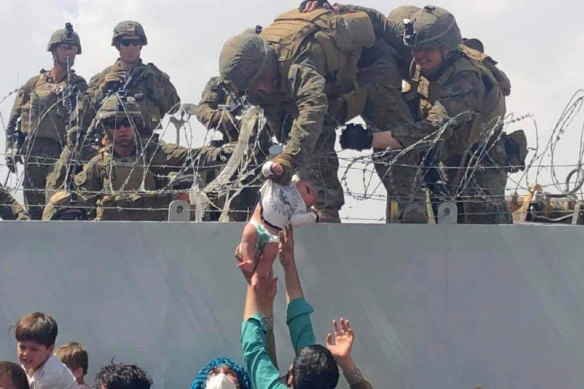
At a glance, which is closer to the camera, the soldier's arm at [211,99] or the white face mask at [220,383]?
Answer: the white face mask at [220,383]

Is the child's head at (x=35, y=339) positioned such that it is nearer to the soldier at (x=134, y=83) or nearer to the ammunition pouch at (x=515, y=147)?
the ammunition pouch at (x=515, y=147)

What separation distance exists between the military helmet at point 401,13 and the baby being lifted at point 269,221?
2.32 m

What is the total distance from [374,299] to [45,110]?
5.06m

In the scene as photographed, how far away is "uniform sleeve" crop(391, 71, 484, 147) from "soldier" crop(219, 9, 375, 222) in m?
0.46

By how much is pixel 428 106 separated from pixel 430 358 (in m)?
2.23

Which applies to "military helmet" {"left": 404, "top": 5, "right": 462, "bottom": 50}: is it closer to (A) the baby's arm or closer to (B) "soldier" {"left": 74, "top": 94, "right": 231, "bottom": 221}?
(B) "soldier" {"left": 74, "top": 94, "right": 231, "bottom": 221}

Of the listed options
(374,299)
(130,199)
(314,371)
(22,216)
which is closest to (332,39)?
(130,199)

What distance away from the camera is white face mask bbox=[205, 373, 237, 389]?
3996 millimetres

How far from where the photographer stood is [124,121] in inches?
277

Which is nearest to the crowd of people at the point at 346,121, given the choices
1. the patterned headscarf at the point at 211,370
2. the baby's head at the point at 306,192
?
the baby's head at the point at 306,192

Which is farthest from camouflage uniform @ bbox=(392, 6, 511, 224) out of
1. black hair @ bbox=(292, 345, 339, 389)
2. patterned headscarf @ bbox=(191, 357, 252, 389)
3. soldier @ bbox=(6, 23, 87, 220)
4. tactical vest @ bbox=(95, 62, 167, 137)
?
soldier @ bbox=(6, 23, 87, 220)

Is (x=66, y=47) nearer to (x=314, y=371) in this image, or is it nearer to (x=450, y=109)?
(x=450, y=109)

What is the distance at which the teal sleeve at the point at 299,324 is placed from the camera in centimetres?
437

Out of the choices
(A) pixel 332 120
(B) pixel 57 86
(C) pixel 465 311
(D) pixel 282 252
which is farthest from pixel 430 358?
(B) pixel 57 86
